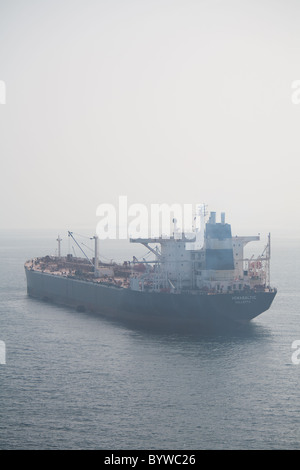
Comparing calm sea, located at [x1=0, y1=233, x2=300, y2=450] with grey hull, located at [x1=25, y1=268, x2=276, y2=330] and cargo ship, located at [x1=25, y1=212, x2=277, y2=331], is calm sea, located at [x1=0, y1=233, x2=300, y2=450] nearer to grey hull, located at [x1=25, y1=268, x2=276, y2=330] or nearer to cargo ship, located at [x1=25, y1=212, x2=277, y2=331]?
grey hull, located at [x1=25, y1=268, x2=276, y2=330]

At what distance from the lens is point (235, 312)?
200ft

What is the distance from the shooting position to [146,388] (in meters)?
42.1

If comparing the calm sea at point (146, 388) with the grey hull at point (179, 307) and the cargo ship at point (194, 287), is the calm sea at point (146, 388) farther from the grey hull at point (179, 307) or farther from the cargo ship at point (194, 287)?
the cargo ship at point (194, 287)

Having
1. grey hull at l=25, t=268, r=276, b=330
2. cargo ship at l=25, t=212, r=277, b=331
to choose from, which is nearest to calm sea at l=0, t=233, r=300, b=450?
grey hull at l=25, t=268, r=276, b=330

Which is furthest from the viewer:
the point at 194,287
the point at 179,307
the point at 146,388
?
the point at 194,287

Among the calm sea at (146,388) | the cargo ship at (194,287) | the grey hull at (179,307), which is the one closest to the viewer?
the calm sea at (146,388)

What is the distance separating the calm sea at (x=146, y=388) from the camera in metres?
34.1

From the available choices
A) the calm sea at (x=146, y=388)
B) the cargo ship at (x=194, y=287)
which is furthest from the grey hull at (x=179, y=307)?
the calm sea at (x=146, y=388)

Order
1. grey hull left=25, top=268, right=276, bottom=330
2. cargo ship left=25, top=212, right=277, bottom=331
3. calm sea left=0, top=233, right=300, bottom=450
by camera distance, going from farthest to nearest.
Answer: cargo ship left=25, top=212, right=277, bottom=331 < grey hull left=25, top=268, right=276, bottom=330 < calm sea left=0, top=233, right=300, bottom=450

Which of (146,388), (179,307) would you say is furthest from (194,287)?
(146,388)

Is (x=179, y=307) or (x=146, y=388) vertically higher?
(x=179, y=307)

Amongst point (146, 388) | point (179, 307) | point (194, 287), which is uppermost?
point (194, 287)

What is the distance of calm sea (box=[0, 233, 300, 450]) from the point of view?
34.1m

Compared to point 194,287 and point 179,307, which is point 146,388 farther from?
point 194,287
